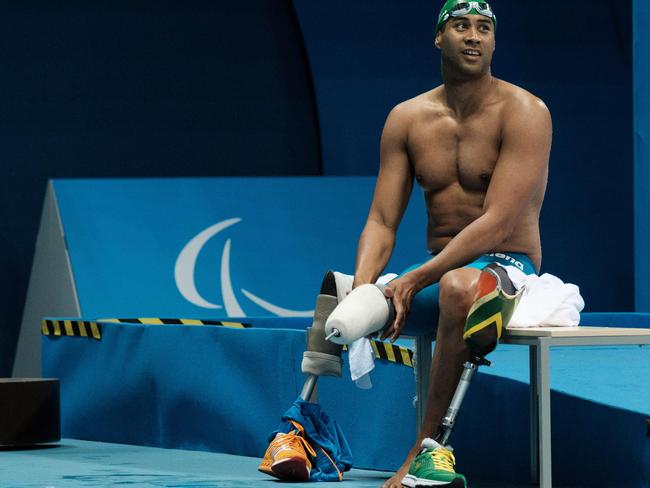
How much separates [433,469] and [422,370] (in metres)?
0.81

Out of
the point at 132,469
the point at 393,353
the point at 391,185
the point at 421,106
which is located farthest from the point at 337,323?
the point at 132,469

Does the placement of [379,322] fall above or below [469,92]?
below

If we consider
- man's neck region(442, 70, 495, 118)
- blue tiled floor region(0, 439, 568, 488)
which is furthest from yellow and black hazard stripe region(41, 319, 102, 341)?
man's neck region(442, 70, 495, 118)

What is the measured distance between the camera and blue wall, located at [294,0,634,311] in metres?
11.2

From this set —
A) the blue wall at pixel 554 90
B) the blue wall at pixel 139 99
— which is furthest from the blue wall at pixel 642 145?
the blue wall at pixel 139 99

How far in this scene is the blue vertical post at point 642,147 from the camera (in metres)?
7.75

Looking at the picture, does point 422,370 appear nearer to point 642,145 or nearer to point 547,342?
point 547,342

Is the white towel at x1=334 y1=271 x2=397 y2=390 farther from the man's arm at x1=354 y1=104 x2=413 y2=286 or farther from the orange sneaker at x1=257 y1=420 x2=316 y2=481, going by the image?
the orange sneaker at x1=257 y1=420 x2=316 y2=481

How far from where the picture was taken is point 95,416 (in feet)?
24.2

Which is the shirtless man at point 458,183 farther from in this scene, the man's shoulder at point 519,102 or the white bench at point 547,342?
the white bench at point 547,342

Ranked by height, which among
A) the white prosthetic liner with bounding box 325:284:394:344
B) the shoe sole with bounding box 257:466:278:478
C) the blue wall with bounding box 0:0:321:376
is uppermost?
the blue wall with bounding box 0:0:321:376

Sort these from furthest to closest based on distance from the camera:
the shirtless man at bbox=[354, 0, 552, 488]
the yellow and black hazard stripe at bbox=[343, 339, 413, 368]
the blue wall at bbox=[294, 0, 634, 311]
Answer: the blue wall at bbox=[294, 0, 634, 311], the yellow and black hazard stripe at bbox=[343, 339, 413, 368], the shirtless man at bbox=[354, 0, 552, 488]

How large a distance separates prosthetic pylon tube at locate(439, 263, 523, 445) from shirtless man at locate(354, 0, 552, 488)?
0.05 meters

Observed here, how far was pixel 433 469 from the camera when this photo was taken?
4406mm
